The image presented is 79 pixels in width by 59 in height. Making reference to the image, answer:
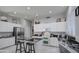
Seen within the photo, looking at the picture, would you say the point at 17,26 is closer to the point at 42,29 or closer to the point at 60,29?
the point at 42,29

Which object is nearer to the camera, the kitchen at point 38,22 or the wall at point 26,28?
the kitchen at point 38,22

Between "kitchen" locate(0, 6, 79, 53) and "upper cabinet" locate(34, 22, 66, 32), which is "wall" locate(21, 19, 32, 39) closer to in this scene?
"kitchen" locate(0, 6, 79, 53)

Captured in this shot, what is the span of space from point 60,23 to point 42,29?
1.66 meters

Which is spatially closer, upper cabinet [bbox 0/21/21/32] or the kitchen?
the kitchen

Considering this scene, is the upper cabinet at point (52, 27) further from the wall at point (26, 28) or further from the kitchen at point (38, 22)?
the wall at point (26, 28)

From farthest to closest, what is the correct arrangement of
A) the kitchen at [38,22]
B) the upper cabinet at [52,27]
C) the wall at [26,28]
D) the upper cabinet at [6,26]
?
the wall at [26,28], the upper cabinet at [52,27], the upper cabinet at [6,26], the kitchen at [38,22]

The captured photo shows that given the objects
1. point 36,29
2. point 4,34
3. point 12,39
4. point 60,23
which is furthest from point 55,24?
point 4,34

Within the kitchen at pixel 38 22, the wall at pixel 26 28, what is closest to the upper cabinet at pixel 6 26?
the kitchen at pixel 38 22

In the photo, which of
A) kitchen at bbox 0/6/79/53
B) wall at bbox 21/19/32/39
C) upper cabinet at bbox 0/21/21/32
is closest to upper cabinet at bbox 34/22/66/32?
kitchen at bbox 0/6/79/53

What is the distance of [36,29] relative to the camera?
23.4 ft

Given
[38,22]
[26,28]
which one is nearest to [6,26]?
[38,22]

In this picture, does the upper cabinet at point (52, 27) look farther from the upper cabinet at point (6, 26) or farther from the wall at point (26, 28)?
the upper cabinet at point (6, 26)

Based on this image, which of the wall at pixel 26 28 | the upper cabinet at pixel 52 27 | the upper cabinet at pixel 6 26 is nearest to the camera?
the upper cabinet at pixel 6 26

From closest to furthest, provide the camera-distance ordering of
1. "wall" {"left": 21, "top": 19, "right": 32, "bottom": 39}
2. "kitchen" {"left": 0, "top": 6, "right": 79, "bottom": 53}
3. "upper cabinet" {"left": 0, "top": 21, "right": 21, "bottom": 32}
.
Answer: "kitchen" {"left": 0, "top": 6, "right": 79, "bottom": 53} < "upper cabinet" {"left": 0, "top": 21, "right": 21, "bottom": 32} < "wall" {"left": 21, "top": 19, "right": 32, "bottom": 39}
